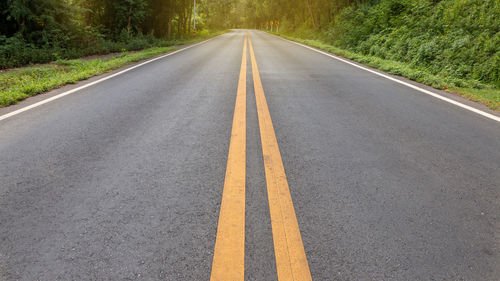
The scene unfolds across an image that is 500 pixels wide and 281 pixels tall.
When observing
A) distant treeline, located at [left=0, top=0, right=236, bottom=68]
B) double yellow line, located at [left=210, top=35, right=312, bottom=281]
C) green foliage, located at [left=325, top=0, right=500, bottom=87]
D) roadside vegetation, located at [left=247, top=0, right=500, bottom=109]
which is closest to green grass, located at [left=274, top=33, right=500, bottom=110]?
roadside vegetation, located at [left=247, top=0, right=500, bottom=109]

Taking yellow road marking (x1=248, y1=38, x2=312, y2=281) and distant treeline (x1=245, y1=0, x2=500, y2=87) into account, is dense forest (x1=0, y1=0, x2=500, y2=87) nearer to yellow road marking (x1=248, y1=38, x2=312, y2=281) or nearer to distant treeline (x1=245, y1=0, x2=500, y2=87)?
distant treeline (x1=245, y1=0, x2=500, y2=87)

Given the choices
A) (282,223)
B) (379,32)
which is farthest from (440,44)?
(282,223)

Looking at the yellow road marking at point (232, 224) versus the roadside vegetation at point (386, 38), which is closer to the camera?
the yellow road marking at point (232, 224)

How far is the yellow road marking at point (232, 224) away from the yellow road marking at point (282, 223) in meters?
0.19

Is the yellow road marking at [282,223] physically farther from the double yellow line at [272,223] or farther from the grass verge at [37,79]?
the grass verge at [37,79]

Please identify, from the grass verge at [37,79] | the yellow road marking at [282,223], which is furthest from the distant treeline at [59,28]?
the yellow road marking at [282,223]

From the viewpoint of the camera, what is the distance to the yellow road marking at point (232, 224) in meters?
1.42

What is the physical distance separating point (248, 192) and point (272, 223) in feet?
1.26

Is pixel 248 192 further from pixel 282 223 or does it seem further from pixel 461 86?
pixel 461 86

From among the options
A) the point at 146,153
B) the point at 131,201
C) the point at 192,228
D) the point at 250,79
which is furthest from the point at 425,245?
the point at 250,79

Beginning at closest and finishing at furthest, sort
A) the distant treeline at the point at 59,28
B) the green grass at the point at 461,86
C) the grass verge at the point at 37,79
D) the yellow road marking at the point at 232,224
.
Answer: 1. the yellow road marking at the point at 232,224
2. the grass verge at the point at 37,79
3. the green grass at the point at 461,86
4. the distant treeline at the point at 59,28

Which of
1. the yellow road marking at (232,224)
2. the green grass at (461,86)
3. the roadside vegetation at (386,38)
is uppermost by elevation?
the roadside vegetation at (386,38)

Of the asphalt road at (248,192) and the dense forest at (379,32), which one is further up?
the dense forest at (379,32)

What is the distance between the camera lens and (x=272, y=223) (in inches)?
→ 68.6
